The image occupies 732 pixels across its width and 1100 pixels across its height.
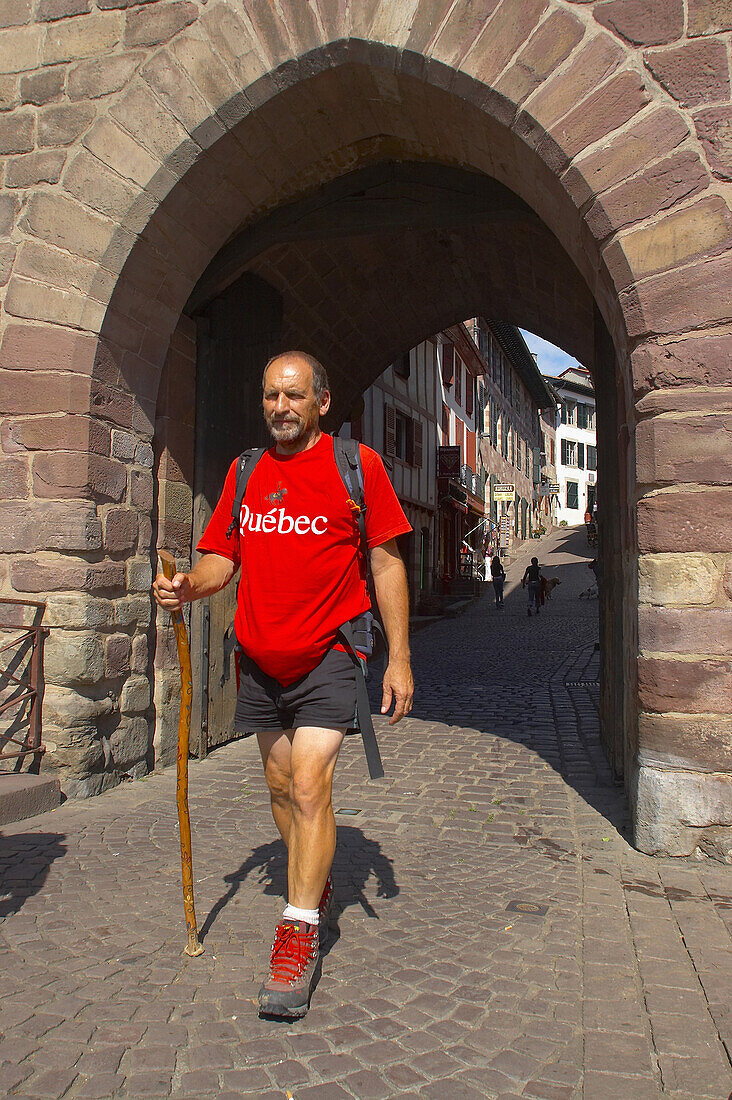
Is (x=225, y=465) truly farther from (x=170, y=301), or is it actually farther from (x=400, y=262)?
(x=400, y=262)

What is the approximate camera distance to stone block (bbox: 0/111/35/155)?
4910mm

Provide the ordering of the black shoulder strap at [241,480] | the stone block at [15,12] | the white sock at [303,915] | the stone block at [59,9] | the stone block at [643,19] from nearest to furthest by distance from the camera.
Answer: the white sock at [303,915], the black shoulder strap at [241,480], the stone block at [643,19], the stone block at [59,9], the stone block at [15,12]

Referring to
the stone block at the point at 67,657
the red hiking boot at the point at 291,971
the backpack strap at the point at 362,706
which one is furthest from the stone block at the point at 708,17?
the stone block at the point at 67,657

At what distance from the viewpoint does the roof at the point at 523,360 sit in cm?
3291

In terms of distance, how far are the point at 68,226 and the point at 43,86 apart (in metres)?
0.89

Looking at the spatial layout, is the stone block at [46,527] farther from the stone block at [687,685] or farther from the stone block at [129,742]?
the stone block at [687,685]

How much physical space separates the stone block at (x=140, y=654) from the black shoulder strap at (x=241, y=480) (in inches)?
99.5

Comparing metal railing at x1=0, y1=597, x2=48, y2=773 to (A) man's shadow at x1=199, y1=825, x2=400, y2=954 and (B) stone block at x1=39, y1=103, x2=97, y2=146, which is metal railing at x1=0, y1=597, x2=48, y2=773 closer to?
(A) man's shadow at x1=199, y1=825, x2=400, y2=954

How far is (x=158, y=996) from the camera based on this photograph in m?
2.37

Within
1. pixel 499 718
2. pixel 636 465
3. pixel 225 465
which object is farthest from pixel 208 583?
pixel 499 718

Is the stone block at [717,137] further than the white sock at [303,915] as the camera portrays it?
Yes

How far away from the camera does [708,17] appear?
377 centimetres

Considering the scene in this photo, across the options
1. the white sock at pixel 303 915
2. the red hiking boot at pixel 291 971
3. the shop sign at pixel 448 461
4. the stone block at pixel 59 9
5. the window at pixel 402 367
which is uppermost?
the window at pixel 402 367

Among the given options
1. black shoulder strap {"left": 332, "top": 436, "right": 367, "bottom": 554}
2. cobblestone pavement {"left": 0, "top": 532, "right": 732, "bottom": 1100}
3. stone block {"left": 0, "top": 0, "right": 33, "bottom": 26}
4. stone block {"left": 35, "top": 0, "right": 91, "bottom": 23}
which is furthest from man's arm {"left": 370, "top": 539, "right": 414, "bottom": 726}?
stone block {"left": 0, "top": 0, "right": 33, "bottom": 26}
